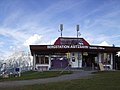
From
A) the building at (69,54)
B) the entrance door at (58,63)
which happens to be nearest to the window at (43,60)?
the building at (69,54)

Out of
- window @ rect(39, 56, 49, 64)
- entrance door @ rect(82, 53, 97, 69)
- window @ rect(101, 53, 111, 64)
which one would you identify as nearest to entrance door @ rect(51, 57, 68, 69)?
window @ rect(39, 56, 49, 64)

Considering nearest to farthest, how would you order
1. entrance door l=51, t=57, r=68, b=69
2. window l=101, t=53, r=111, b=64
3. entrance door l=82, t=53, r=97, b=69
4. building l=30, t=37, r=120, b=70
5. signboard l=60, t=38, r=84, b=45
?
building l=30, t=37, r=120, b=70 → entrance door l=51, t=57, r=68, b=69 → signboard l=60, t=38, r=84, b=45 → window l=101, t=53, r=111, b=64 → entrance door l=82, t=53, r=97, b=69

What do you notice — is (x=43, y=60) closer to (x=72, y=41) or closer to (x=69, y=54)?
(x=69, y=54)

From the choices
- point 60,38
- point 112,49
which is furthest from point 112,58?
point 60,38

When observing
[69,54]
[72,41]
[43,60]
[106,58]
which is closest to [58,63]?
[69,54]

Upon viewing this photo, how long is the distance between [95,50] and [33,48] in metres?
11.8

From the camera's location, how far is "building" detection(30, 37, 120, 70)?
47344 millimetres

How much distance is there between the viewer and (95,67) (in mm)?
49250

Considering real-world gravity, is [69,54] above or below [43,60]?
above

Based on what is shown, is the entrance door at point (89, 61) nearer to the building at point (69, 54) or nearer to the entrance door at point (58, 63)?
the building at point (69, 54)

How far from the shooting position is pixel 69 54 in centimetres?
4791

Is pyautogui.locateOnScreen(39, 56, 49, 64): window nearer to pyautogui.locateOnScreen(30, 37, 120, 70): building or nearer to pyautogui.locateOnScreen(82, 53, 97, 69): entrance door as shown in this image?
pyautogui.locateOnScreen(30, 37, 120, 70): building

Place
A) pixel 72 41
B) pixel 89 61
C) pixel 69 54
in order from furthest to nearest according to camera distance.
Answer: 1. pixel 89 61
2. pixel 72 41
3. pixel 69 54

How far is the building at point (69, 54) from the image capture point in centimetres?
4734
